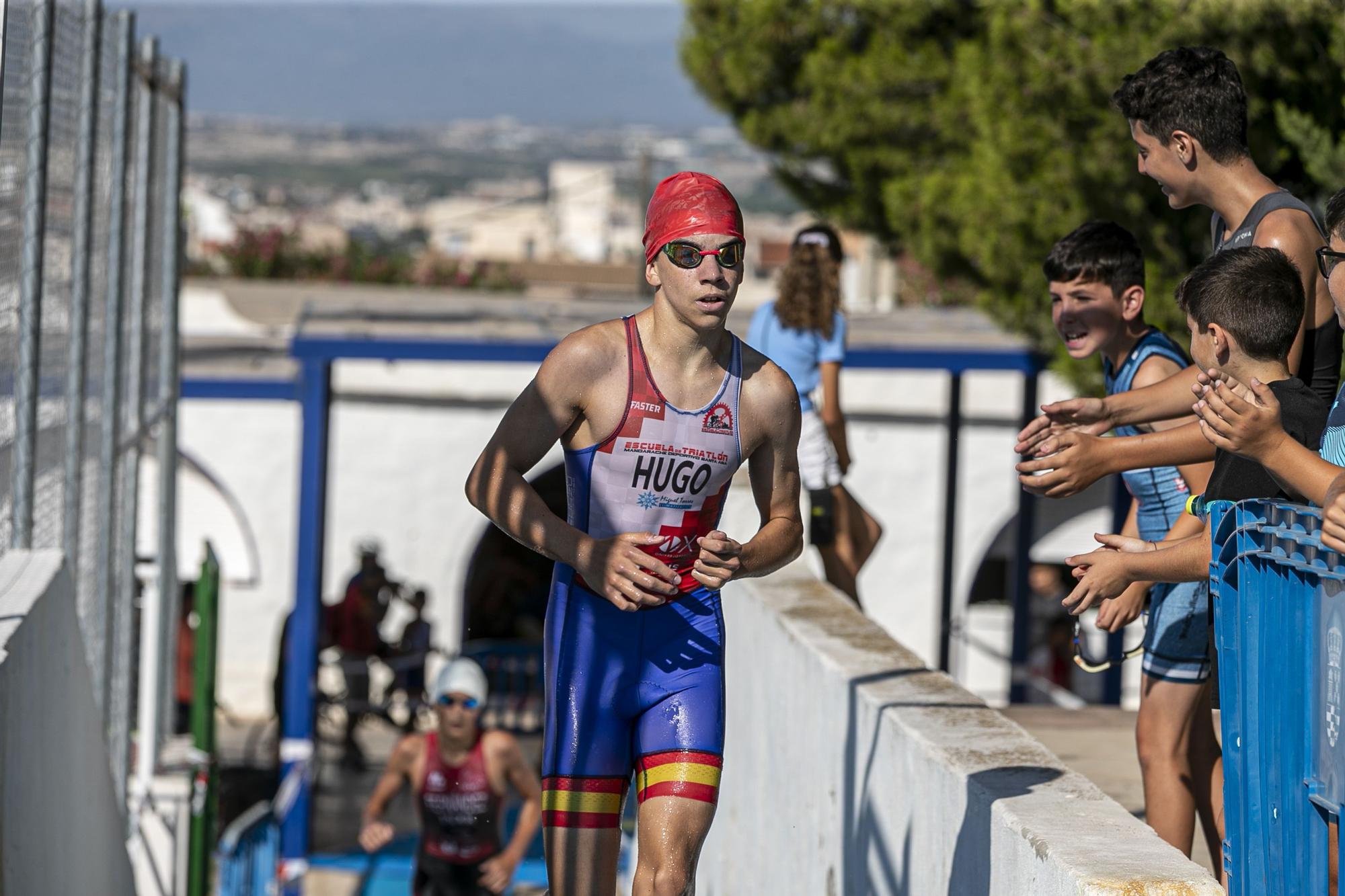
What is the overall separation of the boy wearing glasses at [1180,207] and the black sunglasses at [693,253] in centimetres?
80

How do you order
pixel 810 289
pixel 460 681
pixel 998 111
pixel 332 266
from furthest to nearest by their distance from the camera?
pixel 332 266, pixel 998 111, pixel 460 681, pixel 810 289

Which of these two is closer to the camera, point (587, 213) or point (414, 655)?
point (414, 655)

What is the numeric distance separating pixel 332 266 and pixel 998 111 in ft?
86.7

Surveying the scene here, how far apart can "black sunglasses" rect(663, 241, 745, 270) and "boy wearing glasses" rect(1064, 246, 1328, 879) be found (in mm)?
1048

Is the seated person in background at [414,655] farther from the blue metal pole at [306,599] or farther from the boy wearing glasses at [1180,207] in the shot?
the boy wearing glasses at [1180,207]

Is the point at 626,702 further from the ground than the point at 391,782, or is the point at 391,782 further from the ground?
the point at 626,702

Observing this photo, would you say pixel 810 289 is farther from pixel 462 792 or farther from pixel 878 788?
pixel 462 792

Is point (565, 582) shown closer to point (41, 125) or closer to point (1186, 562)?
point (1186, 562)

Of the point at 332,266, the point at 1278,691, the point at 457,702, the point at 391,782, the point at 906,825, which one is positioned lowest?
the point at 391,782

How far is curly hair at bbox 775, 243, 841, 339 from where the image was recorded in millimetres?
7062

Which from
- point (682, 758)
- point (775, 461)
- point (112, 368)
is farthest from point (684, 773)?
point (112, 368)

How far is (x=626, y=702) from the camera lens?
4.04m

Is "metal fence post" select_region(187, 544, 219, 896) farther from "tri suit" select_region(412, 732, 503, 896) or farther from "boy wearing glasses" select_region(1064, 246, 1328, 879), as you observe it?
"boy wearing glasses" select_region(1064, 246, 1328, 879)

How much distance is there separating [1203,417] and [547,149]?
193m
